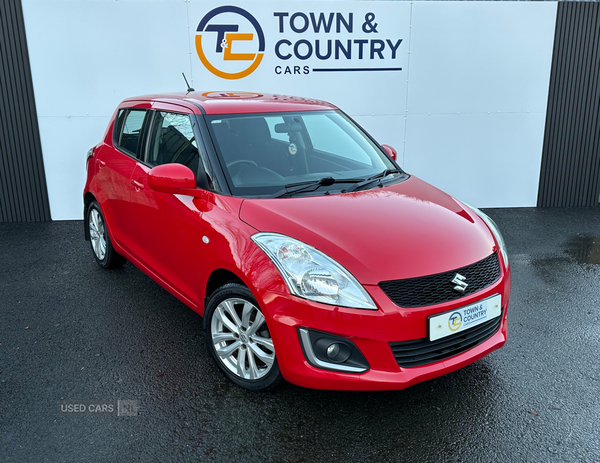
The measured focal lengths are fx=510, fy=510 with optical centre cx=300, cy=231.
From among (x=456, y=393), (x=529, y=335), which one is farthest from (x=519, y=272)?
(x=456, y=393)

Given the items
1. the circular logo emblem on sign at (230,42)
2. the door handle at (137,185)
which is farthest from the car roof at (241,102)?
the circular logo emblem on sign at (230,42)

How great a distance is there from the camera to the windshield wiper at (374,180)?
11.3 ft

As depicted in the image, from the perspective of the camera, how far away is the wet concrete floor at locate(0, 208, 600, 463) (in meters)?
2.63

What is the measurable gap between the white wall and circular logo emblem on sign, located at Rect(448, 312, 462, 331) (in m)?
4.98

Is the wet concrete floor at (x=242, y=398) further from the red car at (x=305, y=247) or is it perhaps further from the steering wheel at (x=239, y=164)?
the steering wheel at (x=239, y=164)

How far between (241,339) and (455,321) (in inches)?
48.2

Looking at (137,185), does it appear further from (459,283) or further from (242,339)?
(459,283)

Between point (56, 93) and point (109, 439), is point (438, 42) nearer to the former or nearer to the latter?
point (56, 93)

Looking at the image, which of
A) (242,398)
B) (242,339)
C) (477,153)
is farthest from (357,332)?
(477,153)

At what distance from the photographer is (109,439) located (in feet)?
8.86

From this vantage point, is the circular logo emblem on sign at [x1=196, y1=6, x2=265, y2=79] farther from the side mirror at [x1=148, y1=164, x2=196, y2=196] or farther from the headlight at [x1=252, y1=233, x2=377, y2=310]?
the headlight at [x1=252, y1=233, x2=377, y2=310]

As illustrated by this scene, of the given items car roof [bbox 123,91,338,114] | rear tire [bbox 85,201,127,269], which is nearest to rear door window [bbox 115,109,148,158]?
car roof [bbox 123,91,338,114]

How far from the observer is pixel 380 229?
287 cm

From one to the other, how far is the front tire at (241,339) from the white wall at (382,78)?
4.64 m
